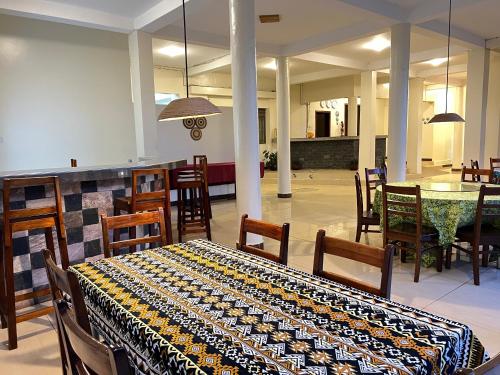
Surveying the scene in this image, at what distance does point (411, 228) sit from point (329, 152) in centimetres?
941

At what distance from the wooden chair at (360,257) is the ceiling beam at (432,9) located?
517 centimetres

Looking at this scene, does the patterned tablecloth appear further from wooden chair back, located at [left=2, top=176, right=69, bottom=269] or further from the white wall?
the white wall

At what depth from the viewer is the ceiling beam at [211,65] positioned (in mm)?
8711

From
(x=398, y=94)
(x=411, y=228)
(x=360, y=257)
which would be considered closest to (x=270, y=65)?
(x=398, y=94)

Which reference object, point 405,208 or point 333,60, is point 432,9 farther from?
point 405,208

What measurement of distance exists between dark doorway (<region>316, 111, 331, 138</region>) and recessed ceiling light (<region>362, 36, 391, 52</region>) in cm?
635

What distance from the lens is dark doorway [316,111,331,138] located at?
14.5 meters

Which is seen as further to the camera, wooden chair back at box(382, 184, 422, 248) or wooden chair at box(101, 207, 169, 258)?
wooden chair back at box(382, 184, 422, 248)

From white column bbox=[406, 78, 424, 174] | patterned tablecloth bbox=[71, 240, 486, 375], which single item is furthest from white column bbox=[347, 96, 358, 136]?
patterned tablecloth bbox=[71, 240, 486, 375]

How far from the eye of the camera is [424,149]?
1480 centimetres

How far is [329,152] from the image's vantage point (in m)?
12.7

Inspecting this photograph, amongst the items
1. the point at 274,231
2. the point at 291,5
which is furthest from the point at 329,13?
the point at 274,231

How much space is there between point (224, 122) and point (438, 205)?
6.36 metres

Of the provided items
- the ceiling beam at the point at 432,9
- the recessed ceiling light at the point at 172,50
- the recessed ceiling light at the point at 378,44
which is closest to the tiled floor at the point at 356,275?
the ceiling beam at the point at 432,9
